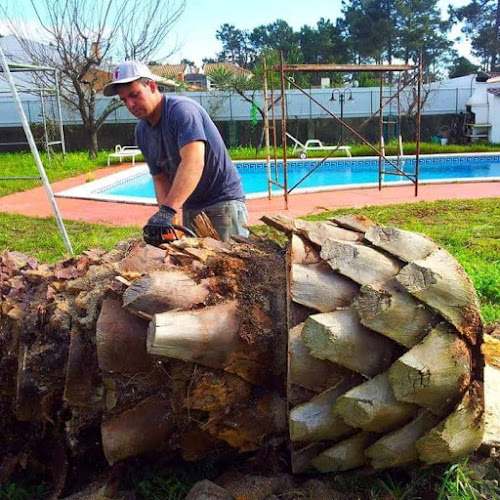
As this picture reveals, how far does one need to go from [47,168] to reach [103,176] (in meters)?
2.01

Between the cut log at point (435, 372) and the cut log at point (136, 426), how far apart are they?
23.9 inches

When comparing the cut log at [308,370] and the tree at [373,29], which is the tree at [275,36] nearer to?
the tree at [373,29]

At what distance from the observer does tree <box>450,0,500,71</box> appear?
43094 mm

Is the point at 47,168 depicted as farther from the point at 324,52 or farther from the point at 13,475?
the point at 324,52

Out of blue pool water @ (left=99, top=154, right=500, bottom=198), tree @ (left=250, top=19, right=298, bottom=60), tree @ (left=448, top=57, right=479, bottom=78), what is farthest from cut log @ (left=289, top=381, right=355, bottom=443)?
tree @ (left=250, top=19, right=298, bottom=60)

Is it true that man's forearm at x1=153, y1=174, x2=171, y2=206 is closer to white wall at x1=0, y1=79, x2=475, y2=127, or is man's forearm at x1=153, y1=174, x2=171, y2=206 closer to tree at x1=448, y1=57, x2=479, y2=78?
white wall at x1=0, y1=79, x2=475, y2=127

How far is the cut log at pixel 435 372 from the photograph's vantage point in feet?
4.35

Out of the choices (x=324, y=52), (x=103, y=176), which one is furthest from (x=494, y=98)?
(x=324, y=52)

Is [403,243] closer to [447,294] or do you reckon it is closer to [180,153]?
[447,294]

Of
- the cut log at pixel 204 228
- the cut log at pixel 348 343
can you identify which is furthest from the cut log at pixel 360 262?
the cut log at pixel 204 228

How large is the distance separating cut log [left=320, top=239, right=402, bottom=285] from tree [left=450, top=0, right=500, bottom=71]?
4626cm

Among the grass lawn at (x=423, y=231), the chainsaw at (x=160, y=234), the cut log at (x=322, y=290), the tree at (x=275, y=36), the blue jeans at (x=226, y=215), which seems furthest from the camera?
the tree at (x=275, y=36)

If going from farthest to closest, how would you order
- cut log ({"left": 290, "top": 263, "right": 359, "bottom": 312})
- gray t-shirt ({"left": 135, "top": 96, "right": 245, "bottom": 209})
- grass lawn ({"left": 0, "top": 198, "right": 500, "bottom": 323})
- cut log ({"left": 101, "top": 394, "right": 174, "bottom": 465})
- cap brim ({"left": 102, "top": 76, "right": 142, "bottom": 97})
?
grass lawn ({"left": 0, "top": 198, "right": 500, "bottom": 323}) < gray t-shirt ({"left": 135, "top": 96, "right": 245, "bottom": 209}) < cap brim ({"left": 102, "top": 76, "right": 142, "bottom": 97}) < cut log ({"left": 101, "top": 394, "right": 174, "bottom": 465}) < cut log ({"left": 290, "top": 263, "right": 359, "bottom": 312})

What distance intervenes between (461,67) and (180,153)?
4324 centimetres
